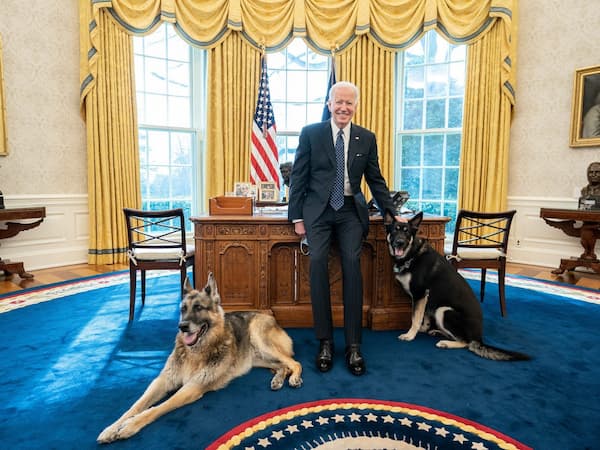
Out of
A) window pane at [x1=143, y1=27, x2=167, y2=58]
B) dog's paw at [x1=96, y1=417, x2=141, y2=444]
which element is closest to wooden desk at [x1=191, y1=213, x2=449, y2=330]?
dog's paw at [x1=96, y1=417, x2=141, y2=444]

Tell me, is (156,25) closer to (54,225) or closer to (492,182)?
(54,225)

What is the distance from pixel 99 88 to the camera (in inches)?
205

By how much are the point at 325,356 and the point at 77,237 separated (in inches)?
169

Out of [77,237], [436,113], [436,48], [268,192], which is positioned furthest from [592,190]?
[77,237]

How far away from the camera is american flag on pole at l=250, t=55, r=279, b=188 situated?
5.38m

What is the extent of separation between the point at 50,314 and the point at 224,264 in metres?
1.61

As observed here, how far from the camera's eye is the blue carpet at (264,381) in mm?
1879

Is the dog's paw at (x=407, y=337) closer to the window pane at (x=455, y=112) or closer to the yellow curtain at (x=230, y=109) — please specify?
the yellow curtain at (x=230, y=109)

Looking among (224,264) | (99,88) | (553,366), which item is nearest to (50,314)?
(224,264)

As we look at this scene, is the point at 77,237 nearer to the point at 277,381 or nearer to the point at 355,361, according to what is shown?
the point at 277,381

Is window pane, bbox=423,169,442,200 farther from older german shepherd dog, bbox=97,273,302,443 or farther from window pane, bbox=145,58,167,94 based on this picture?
older german shepherd dog, bbox=97,273,302,443

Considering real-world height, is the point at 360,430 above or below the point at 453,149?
below

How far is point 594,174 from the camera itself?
486 centimetres

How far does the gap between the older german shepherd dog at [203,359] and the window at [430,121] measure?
15.1 feet
